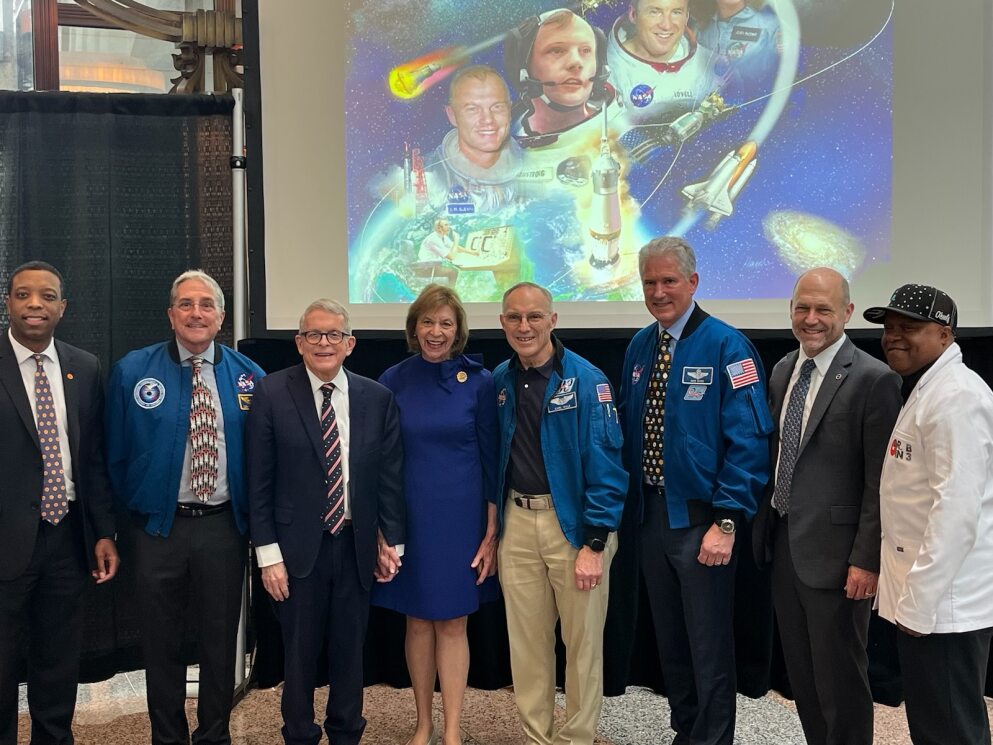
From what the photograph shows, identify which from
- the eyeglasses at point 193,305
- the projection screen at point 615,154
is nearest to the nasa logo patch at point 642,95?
the projection screen at point 615,154

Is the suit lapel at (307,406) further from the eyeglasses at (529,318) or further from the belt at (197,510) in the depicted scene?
the eyeglasses at (529,318)

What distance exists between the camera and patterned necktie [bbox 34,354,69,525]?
2.72 meters

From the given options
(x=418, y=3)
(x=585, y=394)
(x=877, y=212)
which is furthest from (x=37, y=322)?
(x=877, y=212)

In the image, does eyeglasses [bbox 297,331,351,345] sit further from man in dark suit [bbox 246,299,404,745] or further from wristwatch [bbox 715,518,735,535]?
wristwatch [bbox 715,518,735,535]

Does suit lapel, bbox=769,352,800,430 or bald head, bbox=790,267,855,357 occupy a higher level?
bald head, bbox=790,267,855,357

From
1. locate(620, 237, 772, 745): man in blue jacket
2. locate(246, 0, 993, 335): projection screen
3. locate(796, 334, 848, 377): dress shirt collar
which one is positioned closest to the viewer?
locate(796, 334, 848, 377): dress shirt collar

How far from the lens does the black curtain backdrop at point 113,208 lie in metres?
3.60

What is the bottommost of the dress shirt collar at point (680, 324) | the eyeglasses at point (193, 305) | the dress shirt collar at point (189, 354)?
the dress shirt collar at point (189, 354)

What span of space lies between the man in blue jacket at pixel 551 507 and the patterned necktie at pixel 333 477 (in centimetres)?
52

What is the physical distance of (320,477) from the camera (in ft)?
8.93

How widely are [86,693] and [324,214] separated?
2.25 metres

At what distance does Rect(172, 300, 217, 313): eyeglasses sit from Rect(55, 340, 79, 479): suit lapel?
1.31ft

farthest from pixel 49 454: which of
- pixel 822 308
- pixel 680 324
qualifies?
pixel 822 308

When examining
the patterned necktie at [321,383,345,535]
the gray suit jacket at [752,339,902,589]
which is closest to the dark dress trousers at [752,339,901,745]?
the gray suit jacket at [752,339,902,589]
